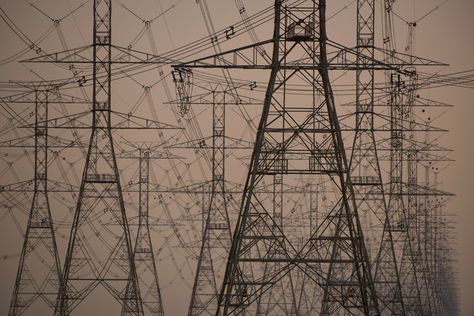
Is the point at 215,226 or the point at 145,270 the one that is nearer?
the point at 215,226

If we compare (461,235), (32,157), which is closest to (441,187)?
(461,235)

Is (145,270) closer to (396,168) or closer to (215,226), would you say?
(215,226)

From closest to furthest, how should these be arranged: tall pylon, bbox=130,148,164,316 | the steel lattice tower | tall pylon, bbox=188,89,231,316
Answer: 1. the steel lattice tower
2. tall pylon, bbox=188,89,231,316
3. tall pylon, bbox=130,148,164,316

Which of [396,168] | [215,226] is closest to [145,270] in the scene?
[215,226]

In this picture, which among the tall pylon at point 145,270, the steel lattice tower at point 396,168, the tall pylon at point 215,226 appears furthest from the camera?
the tall pylon at point 145,270

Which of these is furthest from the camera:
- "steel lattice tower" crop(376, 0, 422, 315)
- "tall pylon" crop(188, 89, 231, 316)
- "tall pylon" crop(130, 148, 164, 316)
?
"tall pylon" crop(130, 148, 164, 316)

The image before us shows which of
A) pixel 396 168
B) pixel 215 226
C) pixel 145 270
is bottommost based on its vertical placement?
pixel 215 226

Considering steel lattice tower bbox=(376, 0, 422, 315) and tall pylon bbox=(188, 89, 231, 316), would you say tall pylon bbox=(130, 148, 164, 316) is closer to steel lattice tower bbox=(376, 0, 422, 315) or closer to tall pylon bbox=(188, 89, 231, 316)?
tall pylon bbox=(188, 89, 231, 316)

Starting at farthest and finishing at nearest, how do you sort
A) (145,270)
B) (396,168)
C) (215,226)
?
(145,270) → (215,226) → (396,168)

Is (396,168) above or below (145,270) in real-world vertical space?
above

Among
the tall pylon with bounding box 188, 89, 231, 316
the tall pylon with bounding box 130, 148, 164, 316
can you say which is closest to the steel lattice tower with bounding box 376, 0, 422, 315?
the tall pylon with bounding box 188, 89, 231, 316

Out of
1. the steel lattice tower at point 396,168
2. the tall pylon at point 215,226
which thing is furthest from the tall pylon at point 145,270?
the steel lattice tower at point 396,168

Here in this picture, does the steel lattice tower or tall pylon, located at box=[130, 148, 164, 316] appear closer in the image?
the steel lattice tower

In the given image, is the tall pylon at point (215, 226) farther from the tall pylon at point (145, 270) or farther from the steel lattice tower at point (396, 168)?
the steel lattice tower at point (396, 168)
